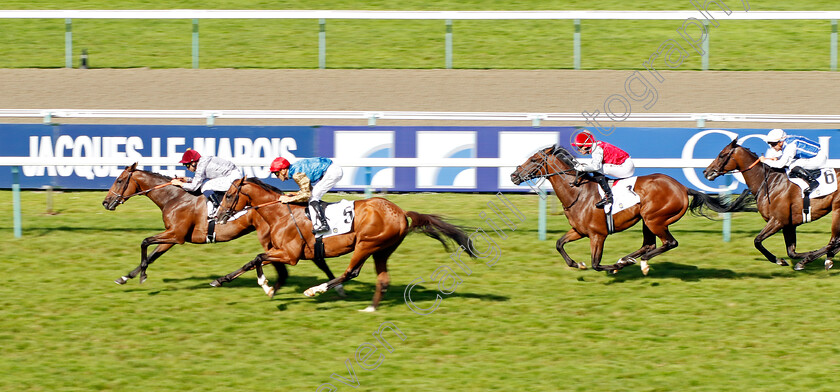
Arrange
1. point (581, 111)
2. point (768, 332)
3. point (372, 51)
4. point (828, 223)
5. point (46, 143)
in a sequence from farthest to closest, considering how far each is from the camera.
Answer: point (372, 51) → point (581, 111) → point (46, 143) → point (828, 223) → point (768, 332)

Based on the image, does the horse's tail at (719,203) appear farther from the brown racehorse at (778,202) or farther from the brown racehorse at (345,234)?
the brown racehorse at (345,234)

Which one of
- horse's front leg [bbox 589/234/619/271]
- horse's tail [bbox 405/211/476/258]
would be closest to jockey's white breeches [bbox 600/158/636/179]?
horse's front leg [bbox 589/234/619/271]

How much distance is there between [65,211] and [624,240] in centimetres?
639

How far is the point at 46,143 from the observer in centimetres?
1248

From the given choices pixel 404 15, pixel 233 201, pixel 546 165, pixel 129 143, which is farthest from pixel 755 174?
pixel 404 15

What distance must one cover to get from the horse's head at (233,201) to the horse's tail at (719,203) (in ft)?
13.7

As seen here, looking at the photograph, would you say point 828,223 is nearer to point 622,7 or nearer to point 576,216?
point 576,216

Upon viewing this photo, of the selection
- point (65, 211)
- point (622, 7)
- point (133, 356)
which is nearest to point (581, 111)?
point (622, 7)

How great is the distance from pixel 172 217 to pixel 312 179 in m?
1.58

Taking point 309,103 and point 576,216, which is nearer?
point 576,216

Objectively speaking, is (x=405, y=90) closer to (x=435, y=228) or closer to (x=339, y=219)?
(x=435, y=228)

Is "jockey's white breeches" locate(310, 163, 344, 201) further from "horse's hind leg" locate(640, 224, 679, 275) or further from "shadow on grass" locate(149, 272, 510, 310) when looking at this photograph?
"horse's hind leg" locate(640, 224, 679, 275)

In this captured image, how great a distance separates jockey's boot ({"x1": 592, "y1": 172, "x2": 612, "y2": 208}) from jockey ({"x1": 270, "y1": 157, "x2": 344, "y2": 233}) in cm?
243

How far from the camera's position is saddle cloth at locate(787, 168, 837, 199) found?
941 centimetres
